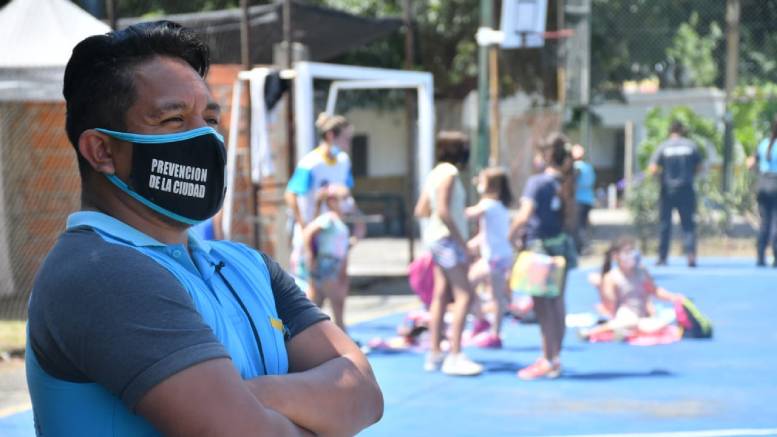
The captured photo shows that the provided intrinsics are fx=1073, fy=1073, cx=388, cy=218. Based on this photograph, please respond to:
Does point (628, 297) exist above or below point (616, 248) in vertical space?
below

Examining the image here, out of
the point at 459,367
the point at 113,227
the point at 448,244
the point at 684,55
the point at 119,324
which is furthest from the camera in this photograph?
the point at 684,55

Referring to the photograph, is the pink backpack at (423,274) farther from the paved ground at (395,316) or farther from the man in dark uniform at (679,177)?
the man in dark uniform at (679,177)

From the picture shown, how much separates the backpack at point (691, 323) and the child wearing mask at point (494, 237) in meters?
1.60

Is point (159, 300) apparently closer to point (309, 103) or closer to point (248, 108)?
point (248, 108)

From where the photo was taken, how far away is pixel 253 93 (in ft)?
28.8

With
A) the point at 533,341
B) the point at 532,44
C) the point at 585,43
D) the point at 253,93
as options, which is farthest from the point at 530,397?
the point at 585,43

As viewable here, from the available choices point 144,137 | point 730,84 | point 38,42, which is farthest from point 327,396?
point 730,84

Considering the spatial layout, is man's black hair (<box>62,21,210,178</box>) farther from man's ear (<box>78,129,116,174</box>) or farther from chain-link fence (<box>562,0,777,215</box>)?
chain-link fence (<box>562,0,777,215</box>)

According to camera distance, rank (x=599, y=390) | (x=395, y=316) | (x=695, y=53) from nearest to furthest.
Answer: (x=599, y=390) → (x=395, y=316) → (x=695, y=53)

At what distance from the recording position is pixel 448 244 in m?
7.38

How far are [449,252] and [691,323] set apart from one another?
2.82 metres

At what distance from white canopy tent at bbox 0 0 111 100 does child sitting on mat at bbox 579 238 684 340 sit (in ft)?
15.2

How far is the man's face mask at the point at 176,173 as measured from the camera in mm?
1666

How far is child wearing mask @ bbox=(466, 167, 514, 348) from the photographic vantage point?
816 cm
